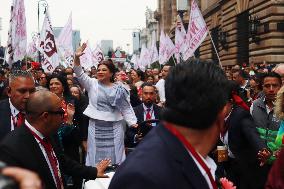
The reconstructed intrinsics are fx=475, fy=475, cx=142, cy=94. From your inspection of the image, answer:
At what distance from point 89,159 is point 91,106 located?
859mm

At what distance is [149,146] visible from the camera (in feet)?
6.63

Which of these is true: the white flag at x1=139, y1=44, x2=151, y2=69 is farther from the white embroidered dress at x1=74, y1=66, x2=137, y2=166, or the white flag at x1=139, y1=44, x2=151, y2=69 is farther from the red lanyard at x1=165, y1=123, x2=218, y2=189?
the red lanyard at x1=165, y1=123, x2=218, y2=189

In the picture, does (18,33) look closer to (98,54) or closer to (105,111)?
(105,111)

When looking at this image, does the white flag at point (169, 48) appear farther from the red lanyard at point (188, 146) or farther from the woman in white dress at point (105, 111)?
the red lanyard at point (188, 146)

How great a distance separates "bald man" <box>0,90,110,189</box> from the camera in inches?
130

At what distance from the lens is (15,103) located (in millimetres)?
4973

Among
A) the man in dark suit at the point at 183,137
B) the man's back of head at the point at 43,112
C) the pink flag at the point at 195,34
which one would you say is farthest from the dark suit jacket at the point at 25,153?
the pink flag at the point at 195,34

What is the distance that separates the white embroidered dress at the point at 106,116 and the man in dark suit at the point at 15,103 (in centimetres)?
193

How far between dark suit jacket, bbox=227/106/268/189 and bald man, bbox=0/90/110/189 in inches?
98.7

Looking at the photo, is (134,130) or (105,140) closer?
(134,130)

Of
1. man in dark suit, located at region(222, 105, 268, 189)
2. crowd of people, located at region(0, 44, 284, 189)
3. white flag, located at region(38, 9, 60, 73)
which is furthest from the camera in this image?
white flag, located at region(38, 9, 60, 73)

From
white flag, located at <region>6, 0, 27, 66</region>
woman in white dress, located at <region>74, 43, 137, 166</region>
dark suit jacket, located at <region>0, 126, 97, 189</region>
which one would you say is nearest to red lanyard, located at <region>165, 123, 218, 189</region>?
dark suit jacket, located at <region>0, 126, 97, 189</region>

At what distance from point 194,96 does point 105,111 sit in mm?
5080

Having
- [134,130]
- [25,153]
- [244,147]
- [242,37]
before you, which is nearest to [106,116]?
[134,130]
